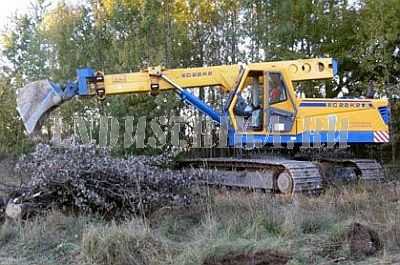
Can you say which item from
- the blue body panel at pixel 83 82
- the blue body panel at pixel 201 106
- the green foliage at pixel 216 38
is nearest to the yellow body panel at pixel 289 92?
the blue body panel at pixel 201 106

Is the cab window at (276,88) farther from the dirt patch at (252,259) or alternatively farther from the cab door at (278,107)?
the dirt patch at (252,259)

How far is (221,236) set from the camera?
566 centimetres

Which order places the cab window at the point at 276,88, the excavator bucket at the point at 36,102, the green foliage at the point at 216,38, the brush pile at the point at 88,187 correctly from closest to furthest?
the brush pile at the point at 88,187, the excavator bucket at the point at 36,102, the cab window at the point at 276,88, the green foliage at the point at 216,38

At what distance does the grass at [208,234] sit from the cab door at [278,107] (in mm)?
2960

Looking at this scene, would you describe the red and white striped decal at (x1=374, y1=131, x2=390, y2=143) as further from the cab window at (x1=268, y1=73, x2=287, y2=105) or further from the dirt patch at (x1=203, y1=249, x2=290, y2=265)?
the dirt patch at (x1=203, y1=249, x2=290, y2=265)

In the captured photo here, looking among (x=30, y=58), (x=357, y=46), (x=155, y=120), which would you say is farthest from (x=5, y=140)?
(x=357, y=46)

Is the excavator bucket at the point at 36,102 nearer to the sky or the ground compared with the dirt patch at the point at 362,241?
nearer to the sky

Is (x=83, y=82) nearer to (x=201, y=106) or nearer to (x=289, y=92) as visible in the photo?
(x=201, y=106)

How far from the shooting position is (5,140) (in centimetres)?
1638

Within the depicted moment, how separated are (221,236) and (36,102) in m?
5.44

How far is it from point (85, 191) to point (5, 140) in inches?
415

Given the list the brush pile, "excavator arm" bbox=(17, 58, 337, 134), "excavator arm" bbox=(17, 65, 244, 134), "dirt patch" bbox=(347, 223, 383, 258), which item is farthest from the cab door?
"dirt patch" bbox=(347, 223, 383, 258)

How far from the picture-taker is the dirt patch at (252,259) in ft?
15.8

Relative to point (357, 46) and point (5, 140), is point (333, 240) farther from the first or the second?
point (5, 140)
